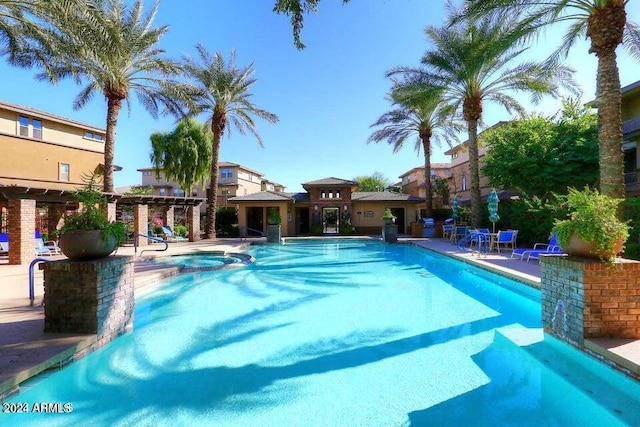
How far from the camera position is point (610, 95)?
8.29 m

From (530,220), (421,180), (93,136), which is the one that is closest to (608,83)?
(530,220)

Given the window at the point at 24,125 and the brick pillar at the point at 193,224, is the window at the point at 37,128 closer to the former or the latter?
the window at the point at 24,125

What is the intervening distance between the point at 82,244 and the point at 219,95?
772 inches

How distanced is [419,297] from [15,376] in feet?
24.8

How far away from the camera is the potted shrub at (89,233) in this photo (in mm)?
4773

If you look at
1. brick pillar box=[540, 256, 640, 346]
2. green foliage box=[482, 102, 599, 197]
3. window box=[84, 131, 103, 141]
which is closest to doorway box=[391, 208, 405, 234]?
green foliage box=[482, 102, 599, 197]

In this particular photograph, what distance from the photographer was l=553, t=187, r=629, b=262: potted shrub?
423 cm

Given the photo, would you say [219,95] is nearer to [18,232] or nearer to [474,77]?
[18,232]

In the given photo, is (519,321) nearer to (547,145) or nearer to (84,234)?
(84,234)

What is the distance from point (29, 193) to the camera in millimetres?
12750

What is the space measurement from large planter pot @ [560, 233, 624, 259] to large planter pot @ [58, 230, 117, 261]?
21.7ft

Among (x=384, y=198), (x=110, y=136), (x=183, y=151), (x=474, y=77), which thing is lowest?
(x=384, y=198)

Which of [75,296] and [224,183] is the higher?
[224,183]

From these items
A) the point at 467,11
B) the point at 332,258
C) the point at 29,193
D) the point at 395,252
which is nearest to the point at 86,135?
the point at 29,193
